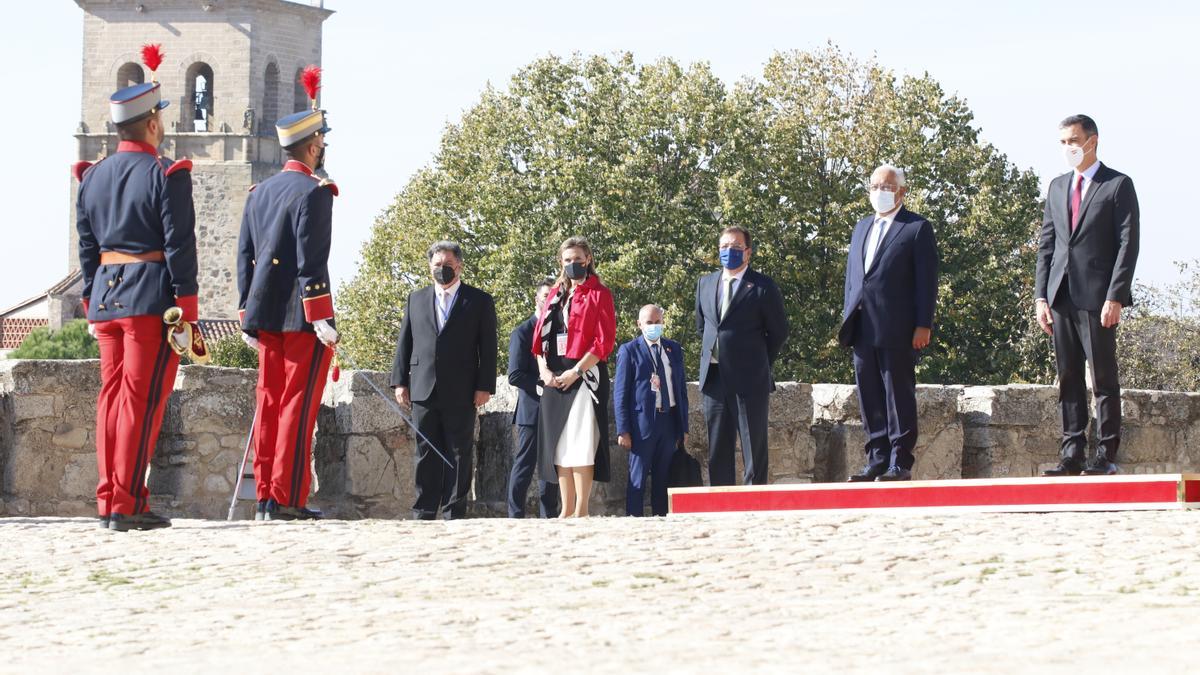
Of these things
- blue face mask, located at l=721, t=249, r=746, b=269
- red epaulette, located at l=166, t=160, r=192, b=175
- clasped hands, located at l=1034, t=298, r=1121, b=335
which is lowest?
clasped hands, located at l=1034, t=298, r=1121, b=335

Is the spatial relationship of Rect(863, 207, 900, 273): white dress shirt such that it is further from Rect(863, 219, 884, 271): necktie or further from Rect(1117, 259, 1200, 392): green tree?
Rect(1117, 259, 1200, 392): green tree

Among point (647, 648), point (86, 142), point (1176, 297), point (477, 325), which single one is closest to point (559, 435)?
point (477, 325)

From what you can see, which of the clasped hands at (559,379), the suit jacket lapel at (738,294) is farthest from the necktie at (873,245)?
the clasped hands at (559,379)

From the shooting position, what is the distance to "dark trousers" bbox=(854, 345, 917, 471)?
8.87m

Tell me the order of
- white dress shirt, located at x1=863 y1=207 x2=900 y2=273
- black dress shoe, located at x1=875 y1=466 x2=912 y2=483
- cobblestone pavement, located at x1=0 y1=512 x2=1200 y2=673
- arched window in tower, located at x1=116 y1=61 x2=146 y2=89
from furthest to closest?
arched window in tower, located at x1=116 y1=61 x2=146 y2=89 < white dress shirt, located at x1=863 y1=207 x2=900 y2=273 < black dress shoe, located at x1=875 y1=466 x2=912 y2=483 < cobblestone pavement, located at x1=0 y1=512 x2=1200 y2=673

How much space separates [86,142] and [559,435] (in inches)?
2918

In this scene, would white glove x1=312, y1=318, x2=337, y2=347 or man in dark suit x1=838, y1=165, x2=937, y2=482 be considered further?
man in dark suit x1=838, y1=165, x2=937, y2=482

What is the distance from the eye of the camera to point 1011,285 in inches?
1644

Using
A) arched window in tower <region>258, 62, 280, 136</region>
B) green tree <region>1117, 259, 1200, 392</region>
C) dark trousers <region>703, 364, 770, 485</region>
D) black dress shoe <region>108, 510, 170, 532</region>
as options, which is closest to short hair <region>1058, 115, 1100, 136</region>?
dark trousers <region>703, 364, 770, 485</region>

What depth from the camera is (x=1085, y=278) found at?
337 inches

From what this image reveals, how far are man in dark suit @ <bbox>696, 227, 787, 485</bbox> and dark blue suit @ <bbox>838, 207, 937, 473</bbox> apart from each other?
1060 millimetres

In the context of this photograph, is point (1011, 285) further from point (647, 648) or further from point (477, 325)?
point (647, 648)

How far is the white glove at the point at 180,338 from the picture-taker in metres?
8.15

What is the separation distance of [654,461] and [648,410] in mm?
308
